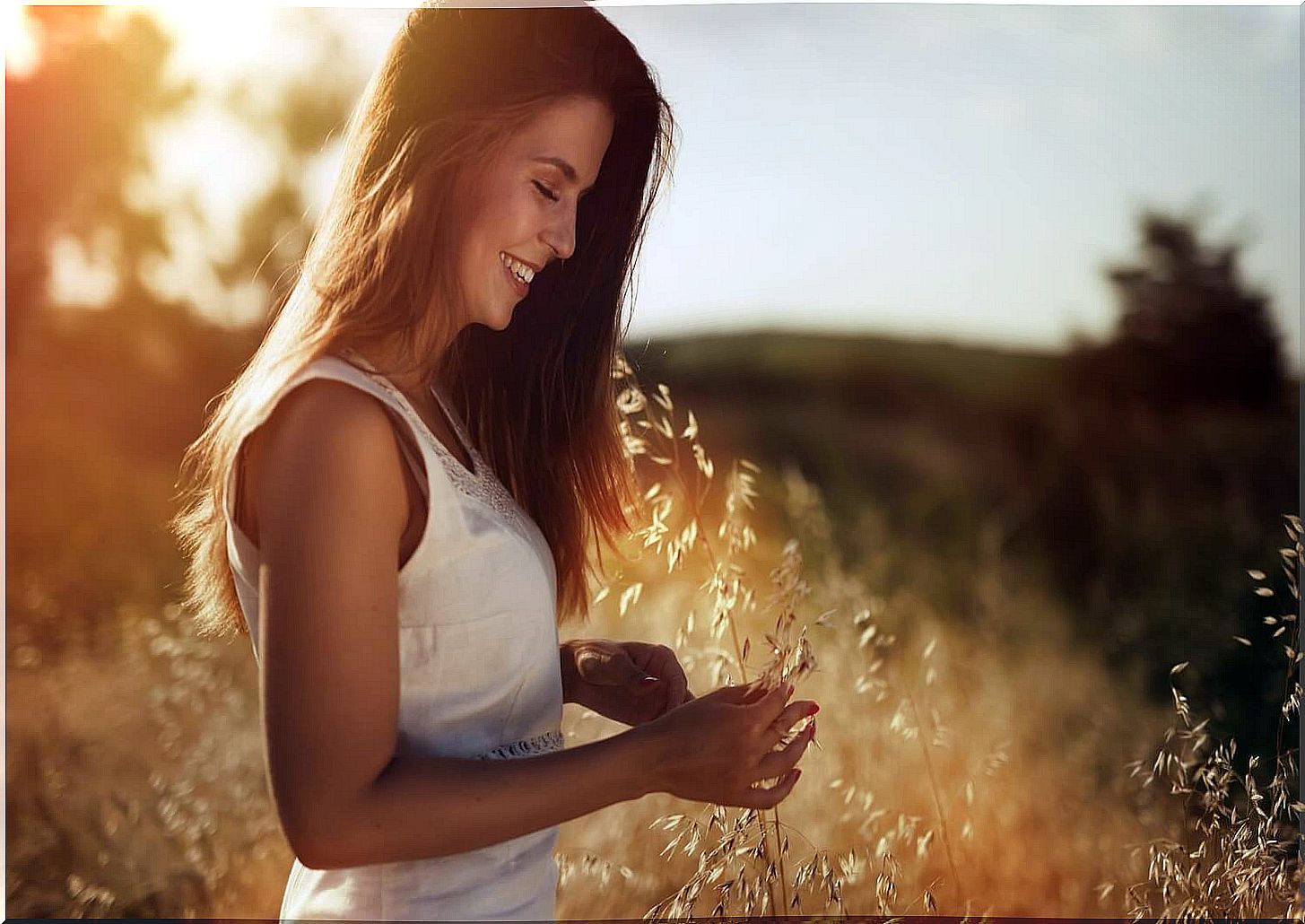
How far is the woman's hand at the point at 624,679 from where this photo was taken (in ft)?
4.32

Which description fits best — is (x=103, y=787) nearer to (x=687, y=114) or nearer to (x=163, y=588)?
(x=163, y=588)

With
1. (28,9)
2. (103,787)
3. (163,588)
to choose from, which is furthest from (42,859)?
(28,9)

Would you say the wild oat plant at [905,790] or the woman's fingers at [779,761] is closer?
the woman's fingers at [779,761]

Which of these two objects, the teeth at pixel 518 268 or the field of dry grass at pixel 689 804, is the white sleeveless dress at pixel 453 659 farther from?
the field of dry grass at pixel 689 804

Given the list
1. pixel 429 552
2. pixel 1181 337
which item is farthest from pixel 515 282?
pixel 1181 337

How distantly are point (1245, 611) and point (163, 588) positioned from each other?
2.58 metres

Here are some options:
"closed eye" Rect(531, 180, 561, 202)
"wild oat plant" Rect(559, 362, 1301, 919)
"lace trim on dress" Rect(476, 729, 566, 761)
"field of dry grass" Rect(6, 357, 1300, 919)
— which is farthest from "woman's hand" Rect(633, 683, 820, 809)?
"field of dry grass" Rect(6, 357, 1300, 919)

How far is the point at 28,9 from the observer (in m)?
2.46

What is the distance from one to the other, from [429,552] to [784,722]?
14.9 inches

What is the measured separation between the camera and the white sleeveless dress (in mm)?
951

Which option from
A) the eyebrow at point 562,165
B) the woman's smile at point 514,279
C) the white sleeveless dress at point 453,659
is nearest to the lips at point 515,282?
the woman's smile at point 514,279

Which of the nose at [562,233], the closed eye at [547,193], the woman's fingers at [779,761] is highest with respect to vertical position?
the closed eye at [547,193]

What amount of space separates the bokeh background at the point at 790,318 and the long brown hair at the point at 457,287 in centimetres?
78

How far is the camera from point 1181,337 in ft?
10.9
